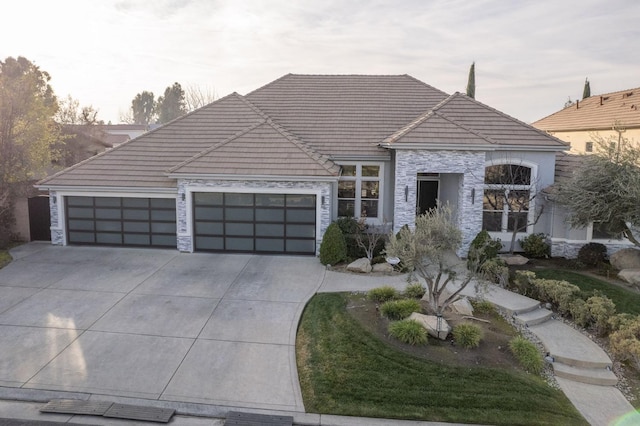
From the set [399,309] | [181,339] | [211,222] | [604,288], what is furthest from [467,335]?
[211,222]

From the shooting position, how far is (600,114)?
3123cm

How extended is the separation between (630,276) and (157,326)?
1314cm

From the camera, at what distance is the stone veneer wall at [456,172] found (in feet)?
52.0

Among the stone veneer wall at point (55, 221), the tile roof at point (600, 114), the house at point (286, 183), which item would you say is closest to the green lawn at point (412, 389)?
the house at point (286, 183)

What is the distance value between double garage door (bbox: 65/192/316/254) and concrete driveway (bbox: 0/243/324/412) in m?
1.06

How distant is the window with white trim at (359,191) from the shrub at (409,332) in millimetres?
9046

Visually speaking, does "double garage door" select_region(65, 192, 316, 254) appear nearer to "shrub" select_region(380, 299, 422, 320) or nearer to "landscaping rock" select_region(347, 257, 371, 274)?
"landscaping rock" select_region(347, 257, 371, 274)

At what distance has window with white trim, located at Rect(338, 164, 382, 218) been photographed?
18.4 m

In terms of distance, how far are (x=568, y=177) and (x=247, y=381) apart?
13554 mm

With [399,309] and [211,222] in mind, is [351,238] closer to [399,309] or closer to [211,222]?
[211,222]

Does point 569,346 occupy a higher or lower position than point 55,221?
lower

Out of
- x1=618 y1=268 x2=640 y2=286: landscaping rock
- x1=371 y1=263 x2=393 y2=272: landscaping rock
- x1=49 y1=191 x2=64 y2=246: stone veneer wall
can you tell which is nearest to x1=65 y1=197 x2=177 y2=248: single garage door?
x1=49 y1=191 x2=64 y2=246: stone veneer wall

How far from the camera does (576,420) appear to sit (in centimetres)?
728

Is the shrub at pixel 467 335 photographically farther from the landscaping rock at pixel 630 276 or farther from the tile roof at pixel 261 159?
the tile roof at pixel 261 159
